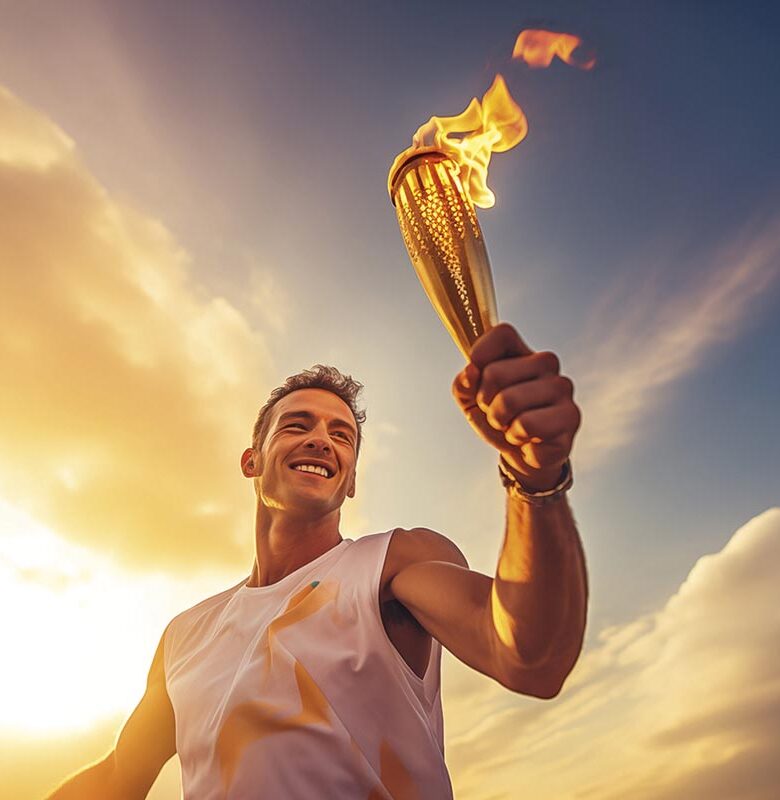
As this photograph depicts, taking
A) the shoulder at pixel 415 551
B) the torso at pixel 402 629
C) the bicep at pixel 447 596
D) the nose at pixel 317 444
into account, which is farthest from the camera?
the nose at pixel 317 444

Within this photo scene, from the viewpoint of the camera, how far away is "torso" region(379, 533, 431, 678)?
3328 millimetres

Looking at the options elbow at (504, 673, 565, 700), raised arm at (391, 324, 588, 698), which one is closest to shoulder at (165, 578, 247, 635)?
raised arm at (391, 324, 588, 698)

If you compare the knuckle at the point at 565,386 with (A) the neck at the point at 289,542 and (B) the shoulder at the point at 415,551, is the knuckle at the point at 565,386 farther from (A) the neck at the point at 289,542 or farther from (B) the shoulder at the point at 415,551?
(A) the neck at the point at 289,542

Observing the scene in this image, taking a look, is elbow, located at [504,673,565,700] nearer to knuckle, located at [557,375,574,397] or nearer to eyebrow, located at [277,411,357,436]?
knuckle, located at [557,375,574,397]

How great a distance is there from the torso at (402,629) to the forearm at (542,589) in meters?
1.14

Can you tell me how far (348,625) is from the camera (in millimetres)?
3318

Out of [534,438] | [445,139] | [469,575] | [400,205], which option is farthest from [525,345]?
[469,575]

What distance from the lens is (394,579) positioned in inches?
134

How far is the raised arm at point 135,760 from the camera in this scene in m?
4.26

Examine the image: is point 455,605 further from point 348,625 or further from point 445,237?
point 445,237

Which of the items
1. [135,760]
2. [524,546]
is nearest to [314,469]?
[135,760]

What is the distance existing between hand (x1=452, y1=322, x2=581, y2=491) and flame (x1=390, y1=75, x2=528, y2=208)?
3.37 feet

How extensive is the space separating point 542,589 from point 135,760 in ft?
12.3

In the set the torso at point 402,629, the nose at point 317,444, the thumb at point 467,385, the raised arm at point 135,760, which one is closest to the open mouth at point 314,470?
the nose at point 317,444
